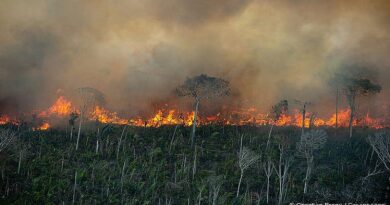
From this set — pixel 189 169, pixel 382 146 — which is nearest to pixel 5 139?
pixel 189 169

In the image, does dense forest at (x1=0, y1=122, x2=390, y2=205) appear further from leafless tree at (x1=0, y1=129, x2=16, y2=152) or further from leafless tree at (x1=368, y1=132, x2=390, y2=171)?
leafless tree at (x1=368, y1=132, x2=390, y2=171)

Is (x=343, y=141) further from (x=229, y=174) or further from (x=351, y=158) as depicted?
(x=229, y=174)

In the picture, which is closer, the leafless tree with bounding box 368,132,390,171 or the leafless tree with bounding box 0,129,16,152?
the leafless tree with bounding box 368,132,390,171

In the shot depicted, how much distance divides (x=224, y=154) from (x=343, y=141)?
34739 millimetres

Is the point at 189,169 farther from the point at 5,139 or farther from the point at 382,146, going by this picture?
the point at 382,146

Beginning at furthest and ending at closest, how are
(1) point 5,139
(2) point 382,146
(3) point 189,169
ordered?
(3) point 189,169
(1) point 5,139
(2) point 382,146

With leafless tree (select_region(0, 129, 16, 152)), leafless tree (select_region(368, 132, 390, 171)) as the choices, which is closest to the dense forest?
leafless tree (select_region(0, 129, 16, 152))

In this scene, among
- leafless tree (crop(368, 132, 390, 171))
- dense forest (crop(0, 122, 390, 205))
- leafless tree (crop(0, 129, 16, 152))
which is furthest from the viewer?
leafless tree (crop(0, 129, 16, 152))

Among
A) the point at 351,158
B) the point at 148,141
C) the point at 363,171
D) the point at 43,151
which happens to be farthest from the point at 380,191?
the point at 43,151

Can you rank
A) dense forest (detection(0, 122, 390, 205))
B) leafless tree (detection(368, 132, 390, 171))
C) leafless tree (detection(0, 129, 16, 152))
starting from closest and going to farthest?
1. leafless tree (detection(368, 132, 390, 171))
2. dense forest (detection(0, 122, 390, 205))
3. leafless tree (detection(0, 129, 16, 152))

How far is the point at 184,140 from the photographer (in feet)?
400

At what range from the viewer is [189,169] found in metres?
98.5

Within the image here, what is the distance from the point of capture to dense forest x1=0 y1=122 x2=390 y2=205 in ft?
269

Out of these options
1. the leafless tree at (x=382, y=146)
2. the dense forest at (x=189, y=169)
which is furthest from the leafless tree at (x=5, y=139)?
the leafless tree at (x=382, y=146)
